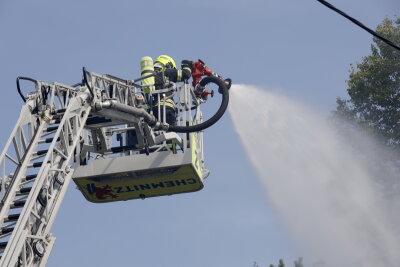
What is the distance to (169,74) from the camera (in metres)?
21.3

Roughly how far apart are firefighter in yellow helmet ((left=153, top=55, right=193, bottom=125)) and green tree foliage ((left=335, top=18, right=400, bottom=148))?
15315mm

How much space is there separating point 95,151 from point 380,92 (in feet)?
59.4

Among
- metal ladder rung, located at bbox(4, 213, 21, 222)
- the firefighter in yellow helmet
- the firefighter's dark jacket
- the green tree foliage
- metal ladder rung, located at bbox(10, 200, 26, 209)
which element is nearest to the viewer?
metal ladder rung, located at bbox(4, 213, 21, 222)

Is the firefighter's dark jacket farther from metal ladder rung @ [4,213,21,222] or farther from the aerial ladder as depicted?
metal ladder rung @ [4,213,21,222]

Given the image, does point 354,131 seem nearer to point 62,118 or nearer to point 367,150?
point 367,150

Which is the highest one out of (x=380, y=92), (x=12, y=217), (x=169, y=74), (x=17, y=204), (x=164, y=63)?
(x=380, y=92)

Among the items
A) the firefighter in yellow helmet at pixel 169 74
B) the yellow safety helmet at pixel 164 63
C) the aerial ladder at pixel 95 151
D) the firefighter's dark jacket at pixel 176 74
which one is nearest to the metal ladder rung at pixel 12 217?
the aerial ladder at pixel 95 151

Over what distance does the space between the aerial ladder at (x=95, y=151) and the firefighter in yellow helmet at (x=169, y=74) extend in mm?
137

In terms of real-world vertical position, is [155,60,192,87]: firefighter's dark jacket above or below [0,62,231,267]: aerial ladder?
above

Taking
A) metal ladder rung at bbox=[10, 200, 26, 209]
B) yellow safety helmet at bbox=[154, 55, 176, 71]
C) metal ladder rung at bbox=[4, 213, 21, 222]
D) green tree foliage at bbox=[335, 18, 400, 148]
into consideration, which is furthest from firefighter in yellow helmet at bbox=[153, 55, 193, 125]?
green tree foliage at bbox=[335, 18, 400, 148]

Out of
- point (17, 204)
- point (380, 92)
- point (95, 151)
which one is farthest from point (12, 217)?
point (380, 92)

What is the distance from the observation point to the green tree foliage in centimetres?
3541

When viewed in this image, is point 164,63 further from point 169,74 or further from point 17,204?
point 17,204

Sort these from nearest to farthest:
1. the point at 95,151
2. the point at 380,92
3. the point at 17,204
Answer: the point at 17,204, the point at 95,151, the point at 380,92
